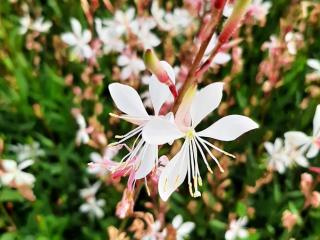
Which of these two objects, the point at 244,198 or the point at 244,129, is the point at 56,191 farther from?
the point at 244,129

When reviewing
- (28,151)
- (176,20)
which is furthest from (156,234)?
(176,20)

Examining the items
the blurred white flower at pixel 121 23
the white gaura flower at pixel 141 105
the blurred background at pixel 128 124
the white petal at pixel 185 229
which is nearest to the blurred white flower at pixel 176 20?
the blurred background at pixel 128 124

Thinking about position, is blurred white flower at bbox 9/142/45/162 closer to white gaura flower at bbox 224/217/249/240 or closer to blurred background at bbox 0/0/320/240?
blurred background at bbox 0/0/320/240

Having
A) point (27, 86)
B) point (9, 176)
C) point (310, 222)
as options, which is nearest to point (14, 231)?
point (9, 176)

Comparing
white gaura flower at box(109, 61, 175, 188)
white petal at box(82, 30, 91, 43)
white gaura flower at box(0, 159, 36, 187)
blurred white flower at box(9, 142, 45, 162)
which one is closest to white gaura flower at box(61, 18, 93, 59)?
white petal at box(82, 30, 91, 43)

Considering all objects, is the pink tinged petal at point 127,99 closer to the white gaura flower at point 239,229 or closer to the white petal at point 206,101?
the white petal at point 206,101

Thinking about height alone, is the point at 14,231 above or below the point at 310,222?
above
